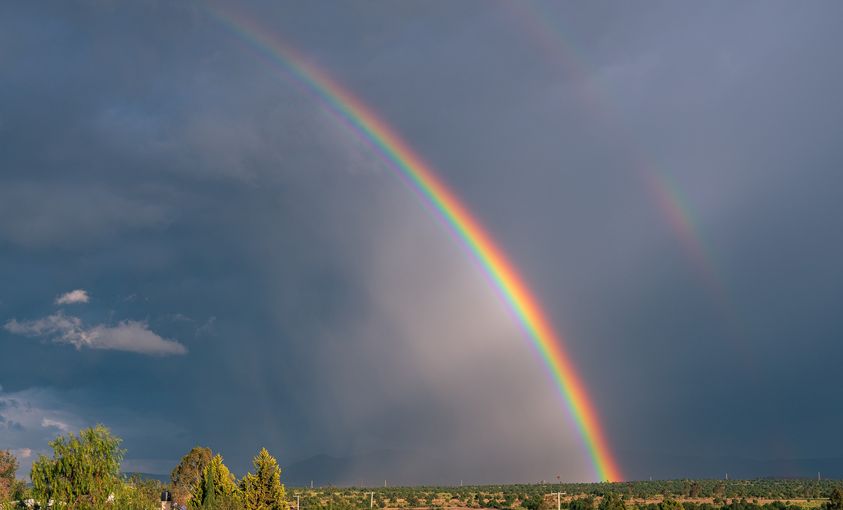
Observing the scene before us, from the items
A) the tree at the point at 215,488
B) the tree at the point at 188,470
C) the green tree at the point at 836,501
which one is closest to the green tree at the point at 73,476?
the tree at the point at 215,488

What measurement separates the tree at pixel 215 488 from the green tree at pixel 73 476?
9818 mm

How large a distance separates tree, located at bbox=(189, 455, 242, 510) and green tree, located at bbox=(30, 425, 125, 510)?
982 centimetres

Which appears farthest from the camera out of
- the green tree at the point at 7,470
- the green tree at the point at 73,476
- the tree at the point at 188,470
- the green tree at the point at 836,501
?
the green tree at the point at 7,470

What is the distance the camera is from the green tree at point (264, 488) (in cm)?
5725

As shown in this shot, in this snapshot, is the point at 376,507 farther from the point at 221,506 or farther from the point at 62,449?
the point at 62,449

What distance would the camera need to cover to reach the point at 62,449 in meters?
49.2

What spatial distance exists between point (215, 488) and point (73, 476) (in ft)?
40.9

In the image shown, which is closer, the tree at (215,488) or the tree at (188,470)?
the tree at (215,488)

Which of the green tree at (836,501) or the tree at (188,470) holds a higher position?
the tree at (188,470)

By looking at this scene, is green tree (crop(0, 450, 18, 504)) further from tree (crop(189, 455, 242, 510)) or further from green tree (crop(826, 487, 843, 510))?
green tree (crop(826, 487, 843, 510))

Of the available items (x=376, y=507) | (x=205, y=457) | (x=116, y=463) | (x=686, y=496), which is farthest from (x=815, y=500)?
(x=116, y=463)

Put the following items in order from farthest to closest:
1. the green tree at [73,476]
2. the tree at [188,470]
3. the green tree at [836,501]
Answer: the tree at [188,470] → the green tree at [836,501] → the green tree at [73,476]

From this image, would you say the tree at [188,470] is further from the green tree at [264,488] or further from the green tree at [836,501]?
the green tree at [836,501]

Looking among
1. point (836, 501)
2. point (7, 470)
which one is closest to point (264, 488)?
point (836, 501)
